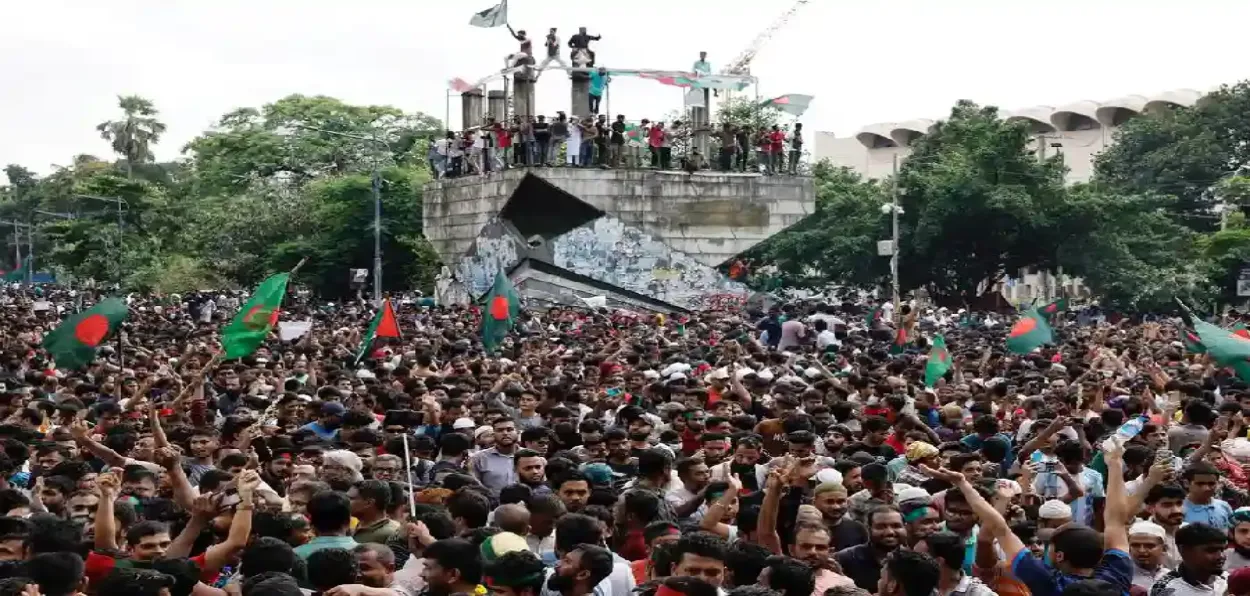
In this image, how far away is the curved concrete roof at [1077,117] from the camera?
80.3 metres

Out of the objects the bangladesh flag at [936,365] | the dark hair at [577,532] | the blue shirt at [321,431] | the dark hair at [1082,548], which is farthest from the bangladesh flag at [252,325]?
the dark hair at [1082,548]

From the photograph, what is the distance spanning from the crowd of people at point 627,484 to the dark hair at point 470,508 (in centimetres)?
1

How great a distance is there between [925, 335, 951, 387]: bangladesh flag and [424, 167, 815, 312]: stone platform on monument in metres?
20.5

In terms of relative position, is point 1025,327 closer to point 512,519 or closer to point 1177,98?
point 512,519

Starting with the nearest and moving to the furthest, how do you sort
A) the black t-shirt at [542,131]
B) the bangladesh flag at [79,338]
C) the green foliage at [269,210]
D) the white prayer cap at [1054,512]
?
the white prayer cap at [1054,512], the bangladesh flag at [79,338], the black t-shirt at [542,131], the green foliage at [269,210]

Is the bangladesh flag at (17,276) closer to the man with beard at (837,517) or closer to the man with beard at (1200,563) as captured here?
the man with beard at (837,517)

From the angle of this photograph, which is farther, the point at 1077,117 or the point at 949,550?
the point at 1077,117

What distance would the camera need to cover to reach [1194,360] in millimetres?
20234

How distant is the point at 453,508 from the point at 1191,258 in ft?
130

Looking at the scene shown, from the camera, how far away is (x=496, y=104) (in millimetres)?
40531

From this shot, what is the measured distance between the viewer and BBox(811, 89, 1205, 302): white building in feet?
251

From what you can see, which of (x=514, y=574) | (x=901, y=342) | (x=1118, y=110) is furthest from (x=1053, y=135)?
(x=514, y=574)

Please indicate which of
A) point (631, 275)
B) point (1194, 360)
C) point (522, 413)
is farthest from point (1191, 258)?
point (522, 413)

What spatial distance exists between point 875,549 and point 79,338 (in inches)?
415
